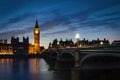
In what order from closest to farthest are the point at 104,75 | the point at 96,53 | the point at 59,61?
the point at 96,53
the point at 104,75
the point at 59,61

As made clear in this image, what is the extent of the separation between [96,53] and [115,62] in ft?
38.3

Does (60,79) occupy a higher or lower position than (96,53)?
lower

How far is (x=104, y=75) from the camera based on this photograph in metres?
53.3

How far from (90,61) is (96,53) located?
13478 millimetres

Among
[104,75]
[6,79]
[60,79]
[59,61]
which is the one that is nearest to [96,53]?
[104,75]

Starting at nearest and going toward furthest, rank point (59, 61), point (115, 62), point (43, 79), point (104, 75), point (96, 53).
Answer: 1. point (96, 53)
2. point (104, 75)
3. point (115, 62)
4. point (43, 79)
5. point (59, 61)

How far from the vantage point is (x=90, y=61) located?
6166 centimetres

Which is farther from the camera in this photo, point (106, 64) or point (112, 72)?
point (106, 64)

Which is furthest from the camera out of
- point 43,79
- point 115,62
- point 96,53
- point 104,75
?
point 43,79

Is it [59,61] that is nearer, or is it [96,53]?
[96,53]

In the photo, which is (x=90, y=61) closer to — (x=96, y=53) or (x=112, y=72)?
(x=112, y=72)

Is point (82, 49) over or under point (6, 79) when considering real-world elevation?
over

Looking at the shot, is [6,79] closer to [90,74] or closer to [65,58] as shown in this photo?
[90,74]

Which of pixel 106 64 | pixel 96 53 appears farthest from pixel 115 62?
pixel 96 53
